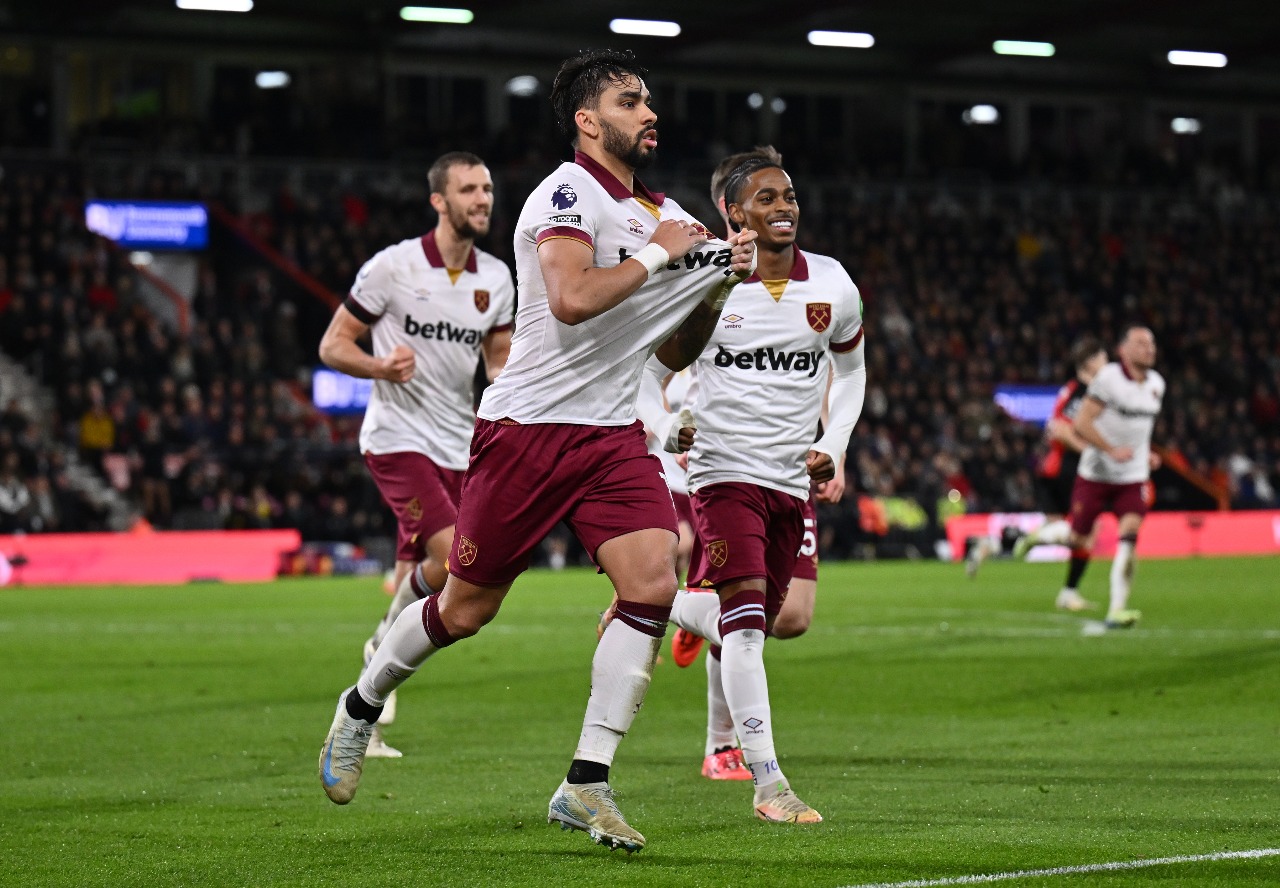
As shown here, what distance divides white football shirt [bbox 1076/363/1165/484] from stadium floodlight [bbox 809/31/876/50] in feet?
93.6

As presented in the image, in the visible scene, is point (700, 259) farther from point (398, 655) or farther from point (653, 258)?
point (398, 655)

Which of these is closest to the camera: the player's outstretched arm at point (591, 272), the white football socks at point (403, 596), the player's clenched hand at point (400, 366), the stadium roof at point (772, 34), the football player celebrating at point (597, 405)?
the player's outstretched arm at point (591, 272)

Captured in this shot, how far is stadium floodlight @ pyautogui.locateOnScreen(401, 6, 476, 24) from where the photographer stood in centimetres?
3919

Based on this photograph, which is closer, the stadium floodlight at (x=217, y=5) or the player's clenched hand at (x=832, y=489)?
the player's clenched hand at (x=832, y=489)

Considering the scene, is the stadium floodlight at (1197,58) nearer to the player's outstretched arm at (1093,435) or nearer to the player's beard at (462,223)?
the player's outstretched arm at (1093,435)

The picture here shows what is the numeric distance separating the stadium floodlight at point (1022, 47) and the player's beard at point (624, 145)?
39.7 metres

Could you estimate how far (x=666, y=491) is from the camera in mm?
6027

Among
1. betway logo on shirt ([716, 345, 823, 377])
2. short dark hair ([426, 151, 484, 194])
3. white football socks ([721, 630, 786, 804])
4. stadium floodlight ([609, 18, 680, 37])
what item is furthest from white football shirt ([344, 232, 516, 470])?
stadium floodlight ([609, 18, 680, 37])

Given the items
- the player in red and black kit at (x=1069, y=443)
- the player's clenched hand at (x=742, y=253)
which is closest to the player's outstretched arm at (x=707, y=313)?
the player's clenched hand at (x=742, y=253)

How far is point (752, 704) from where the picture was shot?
6770mm

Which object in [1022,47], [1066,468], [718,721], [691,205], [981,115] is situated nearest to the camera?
[718,721]

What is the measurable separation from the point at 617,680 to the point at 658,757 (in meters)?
2.70

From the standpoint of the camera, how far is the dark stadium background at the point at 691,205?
1171 inches

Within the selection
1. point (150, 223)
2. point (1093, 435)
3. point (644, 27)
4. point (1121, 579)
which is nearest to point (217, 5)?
point (150, 223)
